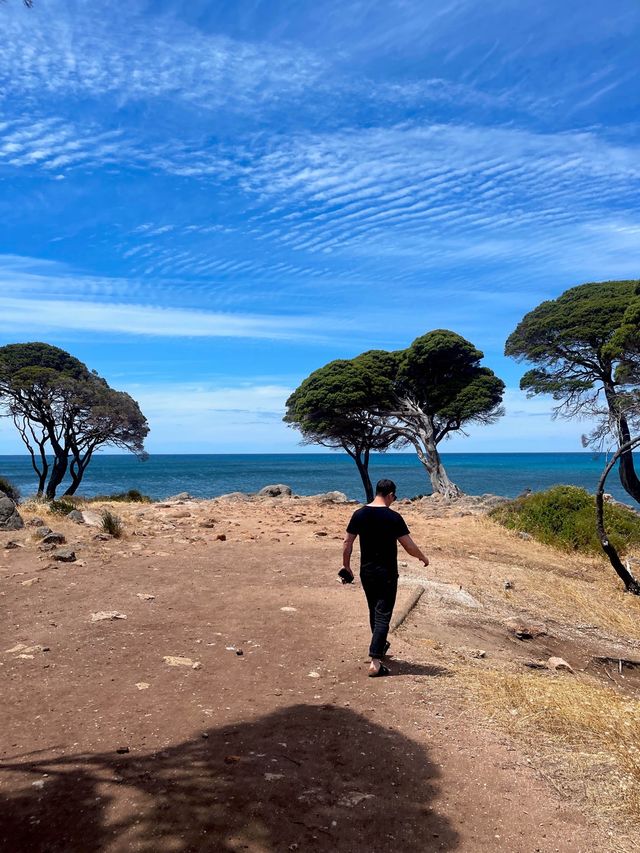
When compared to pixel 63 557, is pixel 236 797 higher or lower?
lower

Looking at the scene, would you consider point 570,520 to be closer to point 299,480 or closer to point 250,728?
point 250,728

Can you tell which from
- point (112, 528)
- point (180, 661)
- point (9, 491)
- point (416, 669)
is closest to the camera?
point (416, 669)

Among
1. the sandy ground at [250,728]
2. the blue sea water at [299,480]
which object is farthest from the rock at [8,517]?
the blue sea water at [299,480]

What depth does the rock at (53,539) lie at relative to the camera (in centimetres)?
1258

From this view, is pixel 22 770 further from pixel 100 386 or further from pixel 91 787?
pixel 100 386

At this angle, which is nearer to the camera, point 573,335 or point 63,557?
point 63,557

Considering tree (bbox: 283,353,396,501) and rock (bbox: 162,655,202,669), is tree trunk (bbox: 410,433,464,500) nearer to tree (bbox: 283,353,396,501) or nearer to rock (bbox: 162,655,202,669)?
tree (bbox: 283,353,396,501)

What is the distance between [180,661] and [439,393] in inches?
Result: 1065

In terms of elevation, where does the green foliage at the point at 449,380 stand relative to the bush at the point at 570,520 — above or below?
above

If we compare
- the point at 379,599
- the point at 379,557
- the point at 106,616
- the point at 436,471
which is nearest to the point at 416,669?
the point at 379,599

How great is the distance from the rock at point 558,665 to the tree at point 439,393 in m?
22.3

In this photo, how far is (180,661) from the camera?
6.61 m

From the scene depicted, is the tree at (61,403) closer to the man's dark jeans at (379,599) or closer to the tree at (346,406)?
the tree at (346,406)

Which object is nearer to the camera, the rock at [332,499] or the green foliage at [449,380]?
the rock at [332,499]
